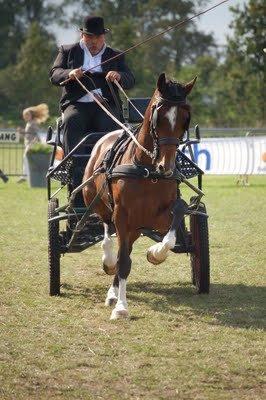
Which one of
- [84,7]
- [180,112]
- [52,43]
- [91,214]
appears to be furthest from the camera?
[84,7]

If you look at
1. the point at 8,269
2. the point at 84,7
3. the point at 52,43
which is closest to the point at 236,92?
the point at 52,43

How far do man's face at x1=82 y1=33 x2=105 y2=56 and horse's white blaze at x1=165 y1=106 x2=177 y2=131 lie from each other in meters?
2.46

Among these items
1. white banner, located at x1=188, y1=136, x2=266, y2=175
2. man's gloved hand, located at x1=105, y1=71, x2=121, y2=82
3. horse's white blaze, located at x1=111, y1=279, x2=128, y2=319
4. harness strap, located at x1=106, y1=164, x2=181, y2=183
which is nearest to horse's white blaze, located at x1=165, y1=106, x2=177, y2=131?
harness strap, located at x1=106, y1=164, x2=181, y2=183

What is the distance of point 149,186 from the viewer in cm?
812

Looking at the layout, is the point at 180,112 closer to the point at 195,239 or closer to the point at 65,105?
the point at 195,239

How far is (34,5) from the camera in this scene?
7075 cm

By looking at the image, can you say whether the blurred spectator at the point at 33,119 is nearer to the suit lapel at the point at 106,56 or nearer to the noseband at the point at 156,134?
the suit lapel at the point at 106,56

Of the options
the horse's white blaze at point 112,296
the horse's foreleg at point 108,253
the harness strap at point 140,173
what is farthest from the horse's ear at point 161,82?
the horse's foreleg at point 108,253

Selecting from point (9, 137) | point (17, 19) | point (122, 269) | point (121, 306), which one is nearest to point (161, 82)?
point (122, 269)

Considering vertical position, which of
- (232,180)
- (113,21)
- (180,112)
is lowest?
(232,180)

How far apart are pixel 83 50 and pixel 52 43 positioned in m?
55.2

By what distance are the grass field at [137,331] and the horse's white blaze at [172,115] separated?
61.1 inches

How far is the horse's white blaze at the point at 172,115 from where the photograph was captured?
24.8 feet

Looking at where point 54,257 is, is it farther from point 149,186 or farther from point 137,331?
point 137,331
